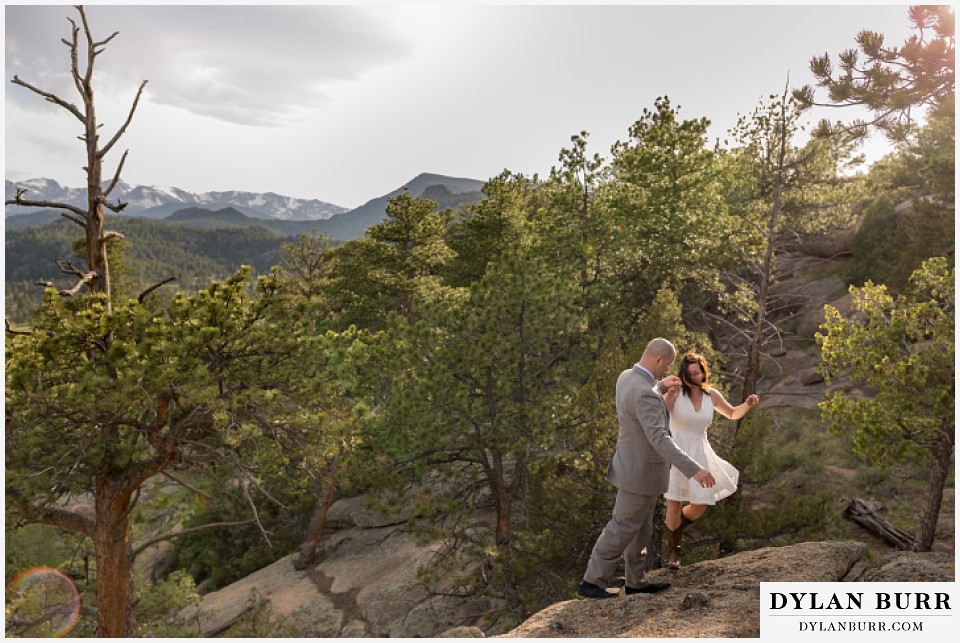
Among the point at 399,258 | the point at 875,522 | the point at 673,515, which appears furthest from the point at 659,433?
the point at 399,258

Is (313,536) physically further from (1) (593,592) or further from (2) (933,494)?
(2) (933,494)

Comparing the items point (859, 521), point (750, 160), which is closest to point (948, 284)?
point (859, 521)

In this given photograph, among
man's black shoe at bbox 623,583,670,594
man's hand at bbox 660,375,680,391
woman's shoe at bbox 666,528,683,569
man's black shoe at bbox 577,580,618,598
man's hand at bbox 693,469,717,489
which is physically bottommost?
man's black shoe at bbox 577,580,618,598

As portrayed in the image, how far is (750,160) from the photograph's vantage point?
27469 millimetres

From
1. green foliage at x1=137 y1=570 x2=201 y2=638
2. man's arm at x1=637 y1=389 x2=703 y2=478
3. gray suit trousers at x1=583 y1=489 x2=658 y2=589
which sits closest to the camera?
man's arm at x1=637 y1=389 x2=703 y2=478

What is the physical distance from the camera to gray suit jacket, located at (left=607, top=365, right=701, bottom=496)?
4668 millimetres

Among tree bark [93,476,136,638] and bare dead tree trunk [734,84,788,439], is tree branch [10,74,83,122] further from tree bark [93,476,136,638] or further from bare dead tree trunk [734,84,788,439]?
bare dead tree trunk [734,84,788,439]

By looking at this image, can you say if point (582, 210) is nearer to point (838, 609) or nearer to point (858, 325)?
point (858, 325)

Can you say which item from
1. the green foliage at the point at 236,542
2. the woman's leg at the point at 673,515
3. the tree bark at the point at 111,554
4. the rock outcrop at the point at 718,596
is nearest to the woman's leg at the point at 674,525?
the woman's leg at the point at 673,515

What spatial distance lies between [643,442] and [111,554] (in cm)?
757

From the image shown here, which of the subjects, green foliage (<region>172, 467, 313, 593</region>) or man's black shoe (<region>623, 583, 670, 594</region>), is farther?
green foliage (<region>172, 467, 313, 593</region>)

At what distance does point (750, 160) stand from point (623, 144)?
9621 mm

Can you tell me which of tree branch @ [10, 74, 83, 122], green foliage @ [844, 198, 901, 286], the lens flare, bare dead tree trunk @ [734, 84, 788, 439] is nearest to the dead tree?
tree branch @ [10, 74, 83, 122]

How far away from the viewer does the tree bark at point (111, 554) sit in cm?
804
